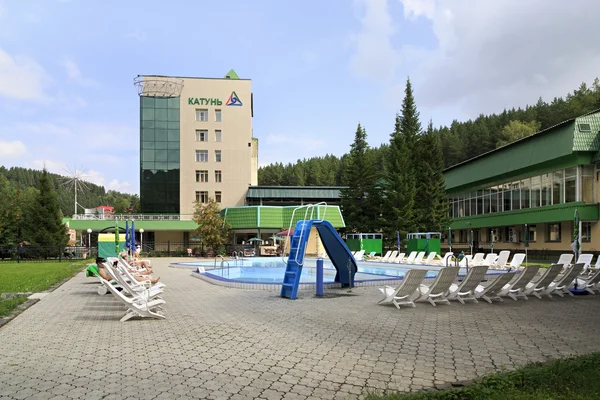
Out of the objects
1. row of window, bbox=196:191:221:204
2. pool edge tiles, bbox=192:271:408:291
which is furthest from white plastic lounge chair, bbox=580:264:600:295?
row of window, bbox=196:191:221:204

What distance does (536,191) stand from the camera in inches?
1567

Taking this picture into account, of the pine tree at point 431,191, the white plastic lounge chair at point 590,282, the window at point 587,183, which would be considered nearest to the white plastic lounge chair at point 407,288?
the white plastic lounge chair at point 590,282

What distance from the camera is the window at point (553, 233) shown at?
126ft

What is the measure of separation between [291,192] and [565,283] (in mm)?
50037

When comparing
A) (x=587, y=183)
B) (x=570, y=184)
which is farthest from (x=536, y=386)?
(x=570, y=184)

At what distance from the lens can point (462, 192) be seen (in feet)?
177

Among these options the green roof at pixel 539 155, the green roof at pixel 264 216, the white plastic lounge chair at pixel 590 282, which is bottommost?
the white plastic lounge chair at pixel 590 282

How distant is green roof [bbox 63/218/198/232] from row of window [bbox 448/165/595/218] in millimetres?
30805

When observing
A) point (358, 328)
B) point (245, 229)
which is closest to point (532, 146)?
point (245, 229)

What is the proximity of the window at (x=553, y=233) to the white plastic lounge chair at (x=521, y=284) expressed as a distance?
30207 millimetres

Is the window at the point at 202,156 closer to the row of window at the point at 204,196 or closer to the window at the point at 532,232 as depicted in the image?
the row of window at the point at 204,196

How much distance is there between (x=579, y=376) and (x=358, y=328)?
147 inches

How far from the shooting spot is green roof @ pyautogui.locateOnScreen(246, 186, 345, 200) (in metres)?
58.9

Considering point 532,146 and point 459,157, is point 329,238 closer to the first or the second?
point 532,146
